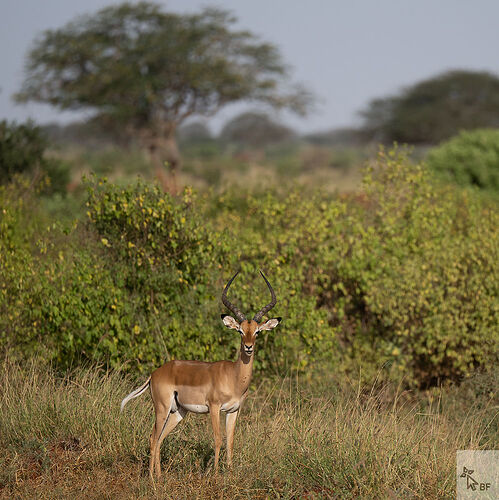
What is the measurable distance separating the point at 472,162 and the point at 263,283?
56.4 feet

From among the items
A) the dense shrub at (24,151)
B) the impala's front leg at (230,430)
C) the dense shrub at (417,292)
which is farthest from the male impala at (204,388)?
the dense shrub at (24,151)

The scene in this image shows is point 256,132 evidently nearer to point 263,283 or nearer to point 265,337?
point 263,283

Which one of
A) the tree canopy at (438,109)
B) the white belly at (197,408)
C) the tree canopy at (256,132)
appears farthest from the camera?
the tree canopy at (256,132)

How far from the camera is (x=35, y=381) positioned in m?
8.01

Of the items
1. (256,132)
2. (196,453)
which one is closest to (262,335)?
(196,453)

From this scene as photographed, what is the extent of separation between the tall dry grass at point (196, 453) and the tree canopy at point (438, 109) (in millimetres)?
40881

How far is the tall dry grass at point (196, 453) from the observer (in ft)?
20.4

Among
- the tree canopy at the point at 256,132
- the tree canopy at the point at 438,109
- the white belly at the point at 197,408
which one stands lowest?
the tree canopy at the point at 256,132

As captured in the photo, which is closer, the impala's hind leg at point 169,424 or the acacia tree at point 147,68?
the impala's hind leg at point 169,424

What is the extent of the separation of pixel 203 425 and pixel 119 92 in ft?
82.6

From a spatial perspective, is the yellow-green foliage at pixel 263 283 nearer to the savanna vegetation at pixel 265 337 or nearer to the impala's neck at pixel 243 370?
the savanna vegetation at pixel 265 337

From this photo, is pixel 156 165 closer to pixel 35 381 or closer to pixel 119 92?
pixel 119 92

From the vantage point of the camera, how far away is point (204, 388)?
629 cm

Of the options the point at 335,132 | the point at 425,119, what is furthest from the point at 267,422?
the point at 335,132
